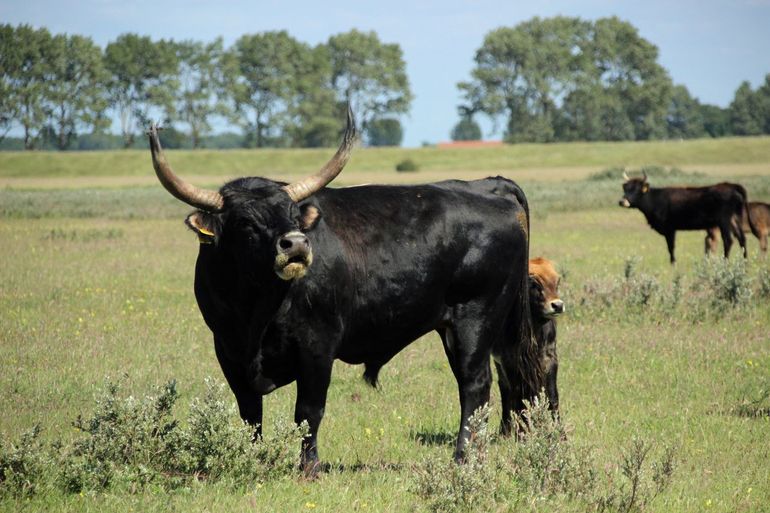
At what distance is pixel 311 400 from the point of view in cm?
712

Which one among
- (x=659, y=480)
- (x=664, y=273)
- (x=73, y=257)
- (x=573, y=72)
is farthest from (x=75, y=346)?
(x=573, y=72)

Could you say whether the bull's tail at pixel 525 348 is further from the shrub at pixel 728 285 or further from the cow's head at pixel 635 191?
the cow's head at pixel 635 191

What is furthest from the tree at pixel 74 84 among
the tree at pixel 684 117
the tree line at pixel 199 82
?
the tree at pixel 684 117

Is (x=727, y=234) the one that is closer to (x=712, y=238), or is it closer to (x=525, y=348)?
(x=712, y=238)

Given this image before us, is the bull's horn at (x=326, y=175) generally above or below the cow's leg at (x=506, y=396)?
above

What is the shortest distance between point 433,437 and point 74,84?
102879 mm

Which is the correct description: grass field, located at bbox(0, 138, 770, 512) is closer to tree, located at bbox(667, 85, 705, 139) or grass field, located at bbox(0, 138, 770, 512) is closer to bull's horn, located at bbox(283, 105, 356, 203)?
bull's horn, located at bbox(283, 105, 356, 203)

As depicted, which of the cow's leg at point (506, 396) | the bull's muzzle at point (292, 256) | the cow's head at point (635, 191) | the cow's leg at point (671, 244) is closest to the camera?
the bull's muzzle at point (292, 256)

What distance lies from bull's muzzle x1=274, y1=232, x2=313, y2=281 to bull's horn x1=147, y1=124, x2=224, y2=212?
70cm

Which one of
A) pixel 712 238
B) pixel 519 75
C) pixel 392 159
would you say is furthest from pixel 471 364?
pixel 519 75

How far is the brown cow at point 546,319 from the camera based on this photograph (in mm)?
8797

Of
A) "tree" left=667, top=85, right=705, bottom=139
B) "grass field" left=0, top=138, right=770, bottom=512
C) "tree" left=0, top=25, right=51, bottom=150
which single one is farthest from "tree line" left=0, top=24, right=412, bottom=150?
"grass field" left=0, top=138, right=770, bottom=512

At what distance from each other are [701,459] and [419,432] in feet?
7.52

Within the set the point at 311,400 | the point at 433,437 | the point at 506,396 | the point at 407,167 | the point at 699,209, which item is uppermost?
the point at 407,167
